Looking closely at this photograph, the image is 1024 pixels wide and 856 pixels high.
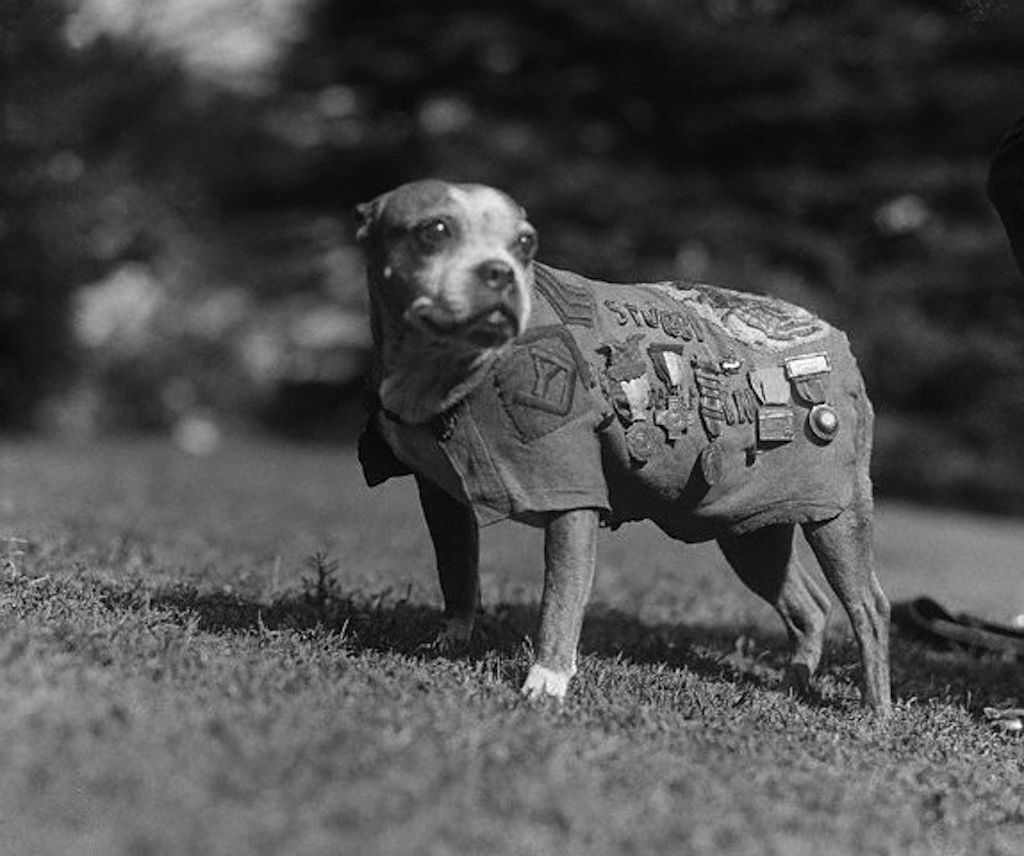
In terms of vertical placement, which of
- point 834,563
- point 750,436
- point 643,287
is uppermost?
point 643,287

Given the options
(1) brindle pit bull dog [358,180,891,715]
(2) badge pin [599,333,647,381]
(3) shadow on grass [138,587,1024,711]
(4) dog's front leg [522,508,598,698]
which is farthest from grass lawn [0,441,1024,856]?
(2) badge pin [599,333,647,381]

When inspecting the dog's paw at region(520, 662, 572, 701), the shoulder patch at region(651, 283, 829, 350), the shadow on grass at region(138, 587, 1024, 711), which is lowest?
the shadow on grass at region(138, 587, 1024, 711)

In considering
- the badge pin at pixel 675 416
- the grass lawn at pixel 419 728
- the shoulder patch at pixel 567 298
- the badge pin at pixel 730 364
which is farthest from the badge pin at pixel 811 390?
the grass lawn at pixel 419 728

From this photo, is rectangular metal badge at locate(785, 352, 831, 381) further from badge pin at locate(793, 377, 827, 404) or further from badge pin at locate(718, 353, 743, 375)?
badge pin at locate(718, 353, 743, 375)

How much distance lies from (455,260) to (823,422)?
1.51 m

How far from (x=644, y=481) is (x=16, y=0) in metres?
15.9

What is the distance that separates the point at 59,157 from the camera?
19.7 m

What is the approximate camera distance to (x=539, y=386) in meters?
4.65

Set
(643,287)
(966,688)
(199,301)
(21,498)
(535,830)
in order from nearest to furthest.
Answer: (535,830), (643,287), (966,688), (21,498), (199,301)

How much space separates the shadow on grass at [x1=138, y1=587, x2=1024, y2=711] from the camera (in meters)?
5.38

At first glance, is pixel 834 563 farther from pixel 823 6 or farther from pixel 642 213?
pixel 823 6

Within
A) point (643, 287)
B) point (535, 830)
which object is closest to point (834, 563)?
point (643, 287)

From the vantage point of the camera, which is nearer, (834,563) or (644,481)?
(644,481)

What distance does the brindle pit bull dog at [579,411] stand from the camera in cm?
452
